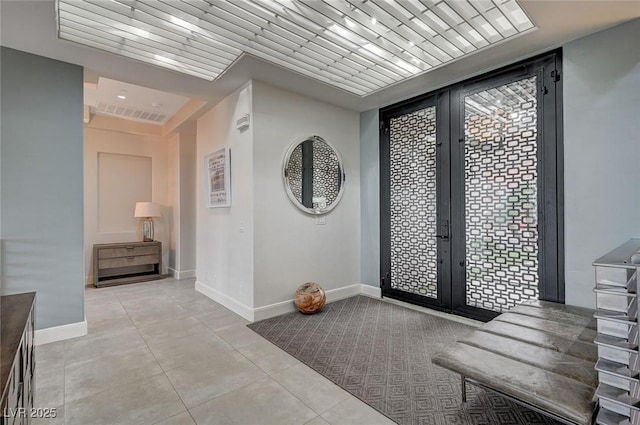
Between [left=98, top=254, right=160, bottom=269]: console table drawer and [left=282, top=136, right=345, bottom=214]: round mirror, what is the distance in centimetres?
360

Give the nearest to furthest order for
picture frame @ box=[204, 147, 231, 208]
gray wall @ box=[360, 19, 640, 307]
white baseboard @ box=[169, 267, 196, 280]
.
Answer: gray wall @ box=[360, 19, 640, 307] < picture frame @ box=[204, 147, 231, 208] < white baseboard @ box=[169, 267, 196, 280]

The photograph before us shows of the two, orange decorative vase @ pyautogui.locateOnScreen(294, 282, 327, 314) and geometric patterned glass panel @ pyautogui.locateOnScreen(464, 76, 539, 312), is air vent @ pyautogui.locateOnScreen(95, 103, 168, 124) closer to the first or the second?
orange decorative vase @ pyautogui.locateOnScreen(294, 282, 327, 314)

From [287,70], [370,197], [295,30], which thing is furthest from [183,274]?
[295,30]

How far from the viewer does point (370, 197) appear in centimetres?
461

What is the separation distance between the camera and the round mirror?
395cm

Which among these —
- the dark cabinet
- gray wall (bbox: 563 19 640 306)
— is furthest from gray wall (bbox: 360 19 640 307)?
the dark cabinet

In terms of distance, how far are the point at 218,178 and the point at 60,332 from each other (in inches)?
92.8

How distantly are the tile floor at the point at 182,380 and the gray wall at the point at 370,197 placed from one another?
80.7 inches

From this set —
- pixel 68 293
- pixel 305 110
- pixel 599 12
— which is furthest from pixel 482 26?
pixel 68 293

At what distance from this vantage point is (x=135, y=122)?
5.80 metres

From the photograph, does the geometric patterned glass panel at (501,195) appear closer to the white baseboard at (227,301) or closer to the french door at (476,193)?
the french door at (476,193)

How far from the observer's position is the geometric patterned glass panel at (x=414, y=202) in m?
3.85

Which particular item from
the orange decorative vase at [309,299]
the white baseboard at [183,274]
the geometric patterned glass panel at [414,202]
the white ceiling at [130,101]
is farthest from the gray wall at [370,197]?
the white baseboard at [183,274]

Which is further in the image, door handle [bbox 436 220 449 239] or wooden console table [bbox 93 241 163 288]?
wooden console table [bbox 93 241 163 288]
